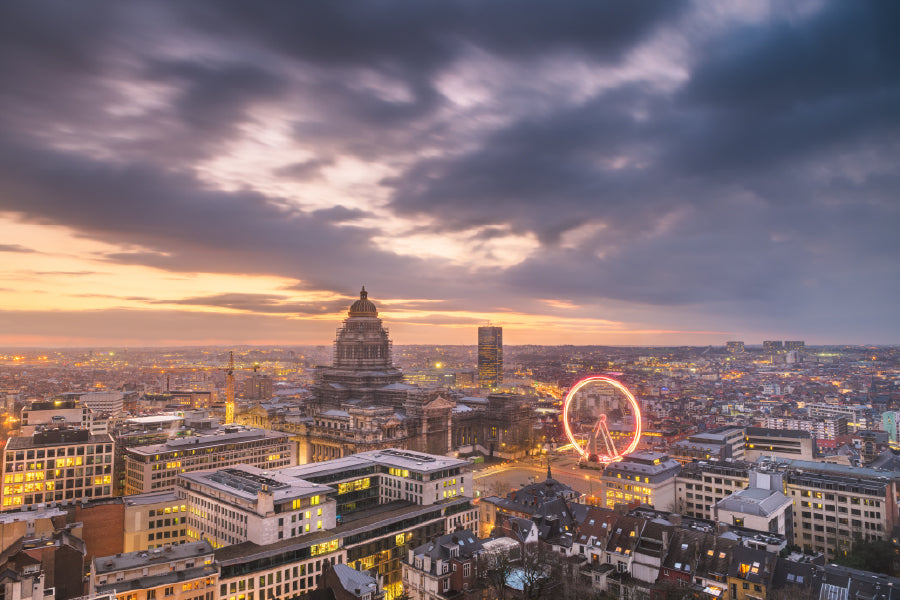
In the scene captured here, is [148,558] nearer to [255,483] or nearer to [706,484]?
[255,483]

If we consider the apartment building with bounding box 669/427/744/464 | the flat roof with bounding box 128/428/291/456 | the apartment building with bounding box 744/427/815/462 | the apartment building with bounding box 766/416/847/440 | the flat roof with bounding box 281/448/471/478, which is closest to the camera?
the flat roof with bounding box 281/448/471/478

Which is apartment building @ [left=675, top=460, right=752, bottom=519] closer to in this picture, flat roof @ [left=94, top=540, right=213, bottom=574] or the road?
the road

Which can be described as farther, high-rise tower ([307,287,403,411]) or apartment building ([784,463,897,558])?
high-rise tower ([307,287,403,411])

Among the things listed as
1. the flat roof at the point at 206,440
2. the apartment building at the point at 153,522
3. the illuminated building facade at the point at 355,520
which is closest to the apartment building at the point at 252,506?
the illuminated building facade at the point at 355,520

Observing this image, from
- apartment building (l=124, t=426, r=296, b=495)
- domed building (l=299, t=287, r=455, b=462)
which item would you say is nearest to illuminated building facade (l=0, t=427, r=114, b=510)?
apartment building (l=124, t=426, r=296, b=495)

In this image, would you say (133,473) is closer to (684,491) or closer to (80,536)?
(80,536)

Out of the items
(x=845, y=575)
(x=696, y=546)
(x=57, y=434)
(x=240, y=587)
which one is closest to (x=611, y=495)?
(x=696, y=546)
